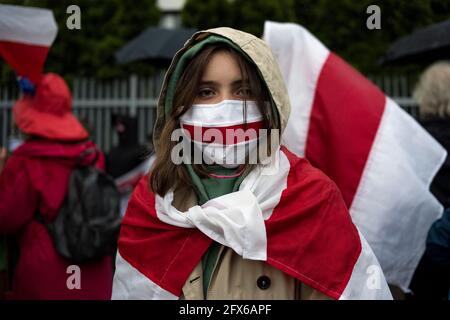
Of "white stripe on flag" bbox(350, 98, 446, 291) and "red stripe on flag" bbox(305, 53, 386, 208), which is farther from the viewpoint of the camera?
"red stripe on flag" bbox(305, 53, 386, 208)

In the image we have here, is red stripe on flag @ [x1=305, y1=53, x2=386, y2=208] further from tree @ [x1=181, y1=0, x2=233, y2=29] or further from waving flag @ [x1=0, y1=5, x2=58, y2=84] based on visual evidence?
tree @ [x1=181, y1=0, x2=233, y2=29]

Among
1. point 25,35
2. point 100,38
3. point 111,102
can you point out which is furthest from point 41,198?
point 100,38

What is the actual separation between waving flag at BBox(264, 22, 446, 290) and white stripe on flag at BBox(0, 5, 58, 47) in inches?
47.7

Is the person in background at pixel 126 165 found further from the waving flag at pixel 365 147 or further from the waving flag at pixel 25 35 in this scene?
the waving flag at pixel 365 147

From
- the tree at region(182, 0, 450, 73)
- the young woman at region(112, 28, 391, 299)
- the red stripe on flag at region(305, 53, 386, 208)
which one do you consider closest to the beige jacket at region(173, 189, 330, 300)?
the young woman at region(112, 28, 391, 299)

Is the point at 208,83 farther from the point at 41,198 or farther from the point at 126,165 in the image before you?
the point at 126,165

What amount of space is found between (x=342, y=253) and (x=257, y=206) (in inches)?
12.4

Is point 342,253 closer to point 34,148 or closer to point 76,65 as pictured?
point 34,148

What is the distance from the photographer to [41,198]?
3609mm

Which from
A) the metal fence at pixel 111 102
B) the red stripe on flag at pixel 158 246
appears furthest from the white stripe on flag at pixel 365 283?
the metal fence at pixel 111 102

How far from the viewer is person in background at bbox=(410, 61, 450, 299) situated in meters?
2.62

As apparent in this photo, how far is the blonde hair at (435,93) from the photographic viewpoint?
3.40 m
